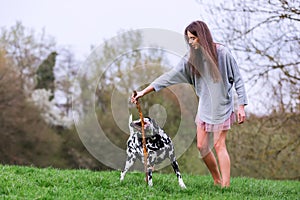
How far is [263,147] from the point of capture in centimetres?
1455

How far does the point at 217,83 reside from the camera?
5973 mm

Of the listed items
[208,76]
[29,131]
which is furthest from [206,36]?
[29,131]

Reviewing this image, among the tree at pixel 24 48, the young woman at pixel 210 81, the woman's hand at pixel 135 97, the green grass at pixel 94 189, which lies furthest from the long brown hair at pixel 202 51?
the tree at pixel 24 48

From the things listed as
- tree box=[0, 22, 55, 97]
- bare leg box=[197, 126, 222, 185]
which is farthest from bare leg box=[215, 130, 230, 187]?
tree box=[0, 22, 55, 97]

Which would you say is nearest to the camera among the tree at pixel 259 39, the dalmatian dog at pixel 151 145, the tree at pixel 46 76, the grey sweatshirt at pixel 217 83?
the dalmatian dog at pixel 151 145

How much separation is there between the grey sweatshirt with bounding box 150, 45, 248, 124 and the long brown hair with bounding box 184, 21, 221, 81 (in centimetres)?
5

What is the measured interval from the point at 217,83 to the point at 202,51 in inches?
16.9

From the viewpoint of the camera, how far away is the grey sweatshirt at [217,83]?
5.97m

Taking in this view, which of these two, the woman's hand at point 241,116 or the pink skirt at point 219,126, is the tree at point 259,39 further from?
the woman's hand at point 241,116

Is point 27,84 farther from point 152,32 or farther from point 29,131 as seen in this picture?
point 152,32

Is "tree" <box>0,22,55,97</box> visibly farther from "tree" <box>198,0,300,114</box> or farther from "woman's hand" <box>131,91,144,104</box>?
"woman's hand" <box>131,91,144,104</box>

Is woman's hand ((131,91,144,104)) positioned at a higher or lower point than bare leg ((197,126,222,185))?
higher

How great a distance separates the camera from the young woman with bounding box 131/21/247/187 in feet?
19.2

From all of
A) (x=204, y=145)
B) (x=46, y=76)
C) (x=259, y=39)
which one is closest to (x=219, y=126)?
A: (x=204, y=145)
